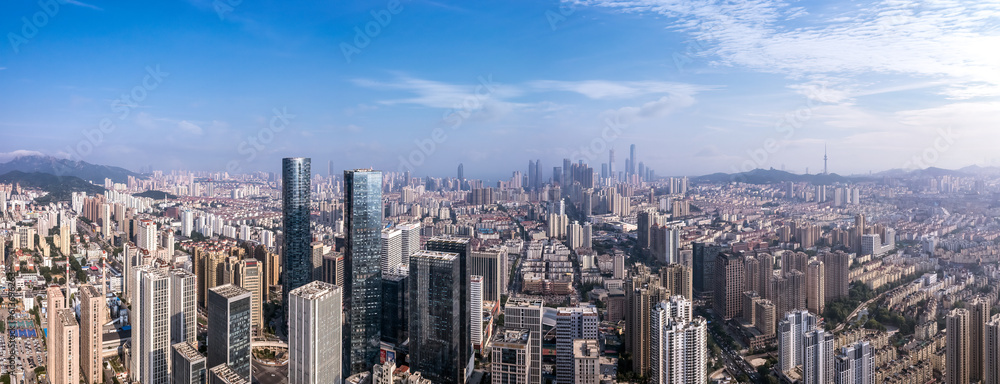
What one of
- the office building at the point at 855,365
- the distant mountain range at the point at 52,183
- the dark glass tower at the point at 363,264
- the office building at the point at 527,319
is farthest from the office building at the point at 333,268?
the distant mountain range at the point at 52,183

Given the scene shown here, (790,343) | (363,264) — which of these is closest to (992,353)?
(790,343)

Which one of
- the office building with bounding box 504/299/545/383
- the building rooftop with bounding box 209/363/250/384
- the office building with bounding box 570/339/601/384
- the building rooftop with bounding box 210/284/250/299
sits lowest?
the office building with bounding box 570/339/601/384

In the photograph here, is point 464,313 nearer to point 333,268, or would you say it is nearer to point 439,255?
point 439,255

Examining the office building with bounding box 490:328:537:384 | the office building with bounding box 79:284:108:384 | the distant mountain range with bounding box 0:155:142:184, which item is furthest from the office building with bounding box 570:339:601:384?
the distant mountain range with bounding box 0:155:142:184

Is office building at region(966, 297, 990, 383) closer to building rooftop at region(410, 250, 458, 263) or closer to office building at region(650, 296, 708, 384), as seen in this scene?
office building at region(650, 296, 708, 384)

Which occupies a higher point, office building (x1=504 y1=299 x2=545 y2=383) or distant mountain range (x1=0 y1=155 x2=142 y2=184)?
distant mountain range (x1=0 y1=155 x2=142 y2=184)

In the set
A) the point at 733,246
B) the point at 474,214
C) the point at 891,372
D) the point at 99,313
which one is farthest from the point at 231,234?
the point at 891,372

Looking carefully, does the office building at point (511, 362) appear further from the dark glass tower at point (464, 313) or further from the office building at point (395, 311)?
the office building at point (395, 311)
